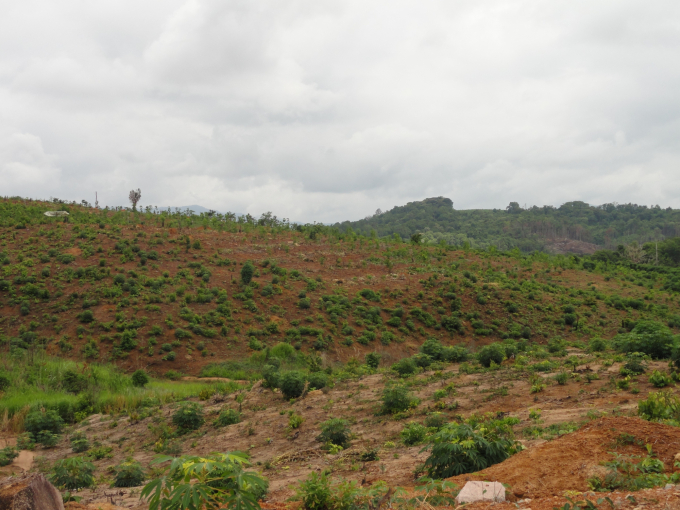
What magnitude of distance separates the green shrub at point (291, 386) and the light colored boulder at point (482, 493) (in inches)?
287

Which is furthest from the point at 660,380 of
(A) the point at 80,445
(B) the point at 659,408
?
(A) the point at 80,445

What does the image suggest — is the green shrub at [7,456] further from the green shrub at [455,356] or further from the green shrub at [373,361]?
the green shrub at [455,356]

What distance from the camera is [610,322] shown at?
75.2ft

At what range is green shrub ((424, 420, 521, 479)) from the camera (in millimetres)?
4918

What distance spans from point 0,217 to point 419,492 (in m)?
31.4

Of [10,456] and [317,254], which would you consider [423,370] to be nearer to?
[10,456]

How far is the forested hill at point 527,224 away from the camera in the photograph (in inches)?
3406

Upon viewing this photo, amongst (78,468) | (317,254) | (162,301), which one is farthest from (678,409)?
(317,254)

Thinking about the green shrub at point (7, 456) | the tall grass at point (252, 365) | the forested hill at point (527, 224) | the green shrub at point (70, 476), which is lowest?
the tall grass at point (252, 365)

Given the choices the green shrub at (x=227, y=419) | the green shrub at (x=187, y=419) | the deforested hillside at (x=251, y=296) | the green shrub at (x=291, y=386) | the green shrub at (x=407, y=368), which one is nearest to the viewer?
the green shrub at (x=227, y=419)

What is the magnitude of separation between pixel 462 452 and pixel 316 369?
30.1ft

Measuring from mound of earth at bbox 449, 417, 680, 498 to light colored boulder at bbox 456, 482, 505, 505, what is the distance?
0.24 m

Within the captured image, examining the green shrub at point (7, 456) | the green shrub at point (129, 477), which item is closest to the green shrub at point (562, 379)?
the green shrub at point (129, 477)

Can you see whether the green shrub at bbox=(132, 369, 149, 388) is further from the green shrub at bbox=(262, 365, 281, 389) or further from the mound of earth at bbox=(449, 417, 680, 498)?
the mound of earth at bbox=(449, 417, 680, 498)
